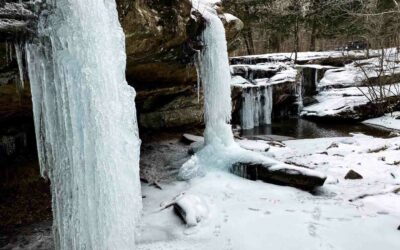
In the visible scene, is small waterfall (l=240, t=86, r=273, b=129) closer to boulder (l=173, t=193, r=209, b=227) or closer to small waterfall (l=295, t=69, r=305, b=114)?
small waterfall (l=295, t=69, r=305, b=114)

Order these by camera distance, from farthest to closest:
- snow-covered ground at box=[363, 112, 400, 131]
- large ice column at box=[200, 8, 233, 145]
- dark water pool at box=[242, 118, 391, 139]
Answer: snow-covered ground at box=[363, 112, 400, 131]
dark water pool at box=[242, 118, 391, 139]
large ice column at box=[200, 8, 233, 145]

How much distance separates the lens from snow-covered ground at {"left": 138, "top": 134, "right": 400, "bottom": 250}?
420 centimetres

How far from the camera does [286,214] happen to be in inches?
A: 192

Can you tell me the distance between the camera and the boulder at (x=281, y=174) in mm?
5770

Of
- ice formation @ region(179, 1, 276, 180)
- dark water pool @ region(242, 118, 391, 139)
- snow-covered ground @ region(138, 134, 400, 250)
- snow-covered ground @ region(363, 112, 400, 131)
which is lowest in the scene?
dark water pool @ region(242, 118, 391, 139)

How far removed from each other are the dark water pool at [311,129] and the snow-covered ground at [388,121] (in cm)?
39

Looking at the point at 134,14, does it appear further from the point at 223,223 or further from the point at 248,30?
the point at 248,30

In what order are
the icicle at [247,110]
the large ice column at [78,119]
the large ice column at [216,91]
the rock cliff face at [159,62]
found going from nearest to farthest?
1. the large ice column at [78,119]
2. the rock cliff face at [159,62]
3. the large ice column at [216,91]
4. the icicle at [247,110]

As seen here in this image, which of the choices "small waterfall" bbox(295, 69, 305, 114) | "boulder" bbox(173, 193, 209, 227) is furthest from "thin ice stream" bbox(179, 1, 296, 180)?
"small waterfall" bbox(295, 69, 305, 114)

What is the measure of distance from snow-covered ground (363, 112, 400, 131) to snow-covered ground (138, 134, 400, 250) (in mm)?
5238

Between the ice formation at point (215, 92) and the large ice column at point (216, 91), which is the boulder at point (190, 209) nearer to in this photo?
the ice formation at point (215, 92)

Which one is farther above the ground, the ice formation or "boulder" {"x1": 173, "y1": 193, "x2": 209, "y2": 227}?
the ice formation

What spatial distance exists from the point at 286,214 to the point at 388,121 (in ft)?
29.4

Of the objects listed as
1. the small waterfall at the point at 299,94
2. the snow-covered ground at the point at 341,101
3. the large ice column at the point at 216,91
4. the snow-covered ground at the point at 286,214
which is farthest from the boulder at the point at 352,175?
the small waterfall at the point at 299,94
